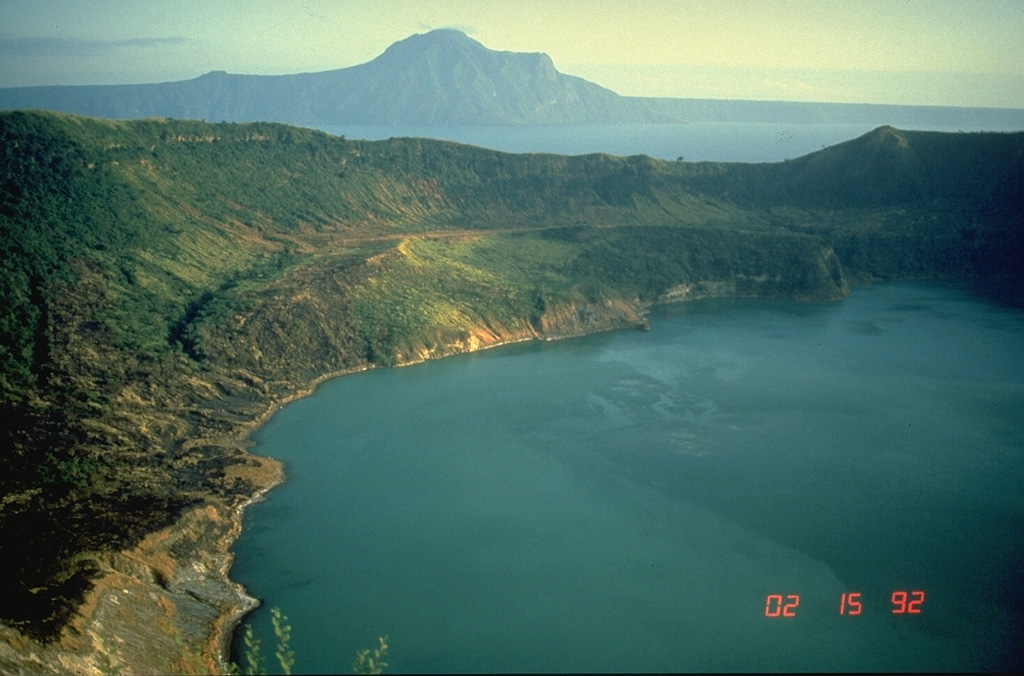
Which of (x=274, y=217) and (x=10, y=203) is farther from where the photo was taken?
(x=274, y=217)

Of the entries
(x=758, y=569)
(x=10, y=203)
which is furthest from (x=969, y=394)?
(x=10, y=203)

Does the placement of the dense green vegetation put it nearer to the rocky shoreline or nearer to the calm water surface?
the rocky shoreline

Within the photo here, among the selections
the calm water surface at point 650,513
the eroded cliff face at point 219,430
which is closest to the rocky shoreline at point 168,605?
the eroded cliff face at point 219,430

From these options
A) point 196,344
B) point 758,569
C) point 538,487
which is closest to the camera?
point 758,569

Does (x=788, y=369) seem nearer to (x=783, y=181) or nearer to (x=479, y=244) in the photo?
(x=479, y=244)
